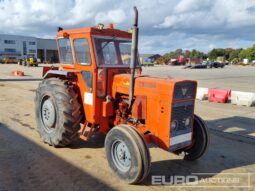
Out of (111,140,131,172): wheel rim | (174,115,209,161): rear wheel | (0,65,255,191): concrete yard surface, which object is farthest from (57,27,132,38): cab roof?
(0,65,255,191): concrete yard surface

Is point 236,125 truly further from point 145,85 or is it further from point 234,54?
point 234,54

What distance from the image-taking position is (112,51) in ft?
17.7

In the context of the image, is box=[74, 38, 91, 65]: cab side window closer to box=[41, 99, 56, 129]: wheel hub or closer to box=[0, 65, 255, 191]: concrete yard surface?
box=[41, 99, 56, 129]: wheel hub

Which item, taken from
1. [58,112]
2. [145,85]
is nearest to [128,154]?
[145,85]

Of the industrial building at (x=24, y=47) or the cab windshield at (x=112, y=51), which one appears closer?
the cab windshield at (x=112, y=51)

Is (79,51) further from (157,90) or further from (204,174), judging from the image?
(204,174)

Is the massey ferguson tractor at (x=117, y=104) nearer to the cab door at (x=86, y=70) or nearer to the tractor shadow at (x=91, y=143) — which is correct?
the cab door at (x=86, y=70)

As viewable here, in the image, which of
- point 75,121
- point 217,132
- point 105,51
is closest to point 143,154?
point 75,121

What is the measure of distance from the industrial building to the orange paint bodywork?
78.9 meters

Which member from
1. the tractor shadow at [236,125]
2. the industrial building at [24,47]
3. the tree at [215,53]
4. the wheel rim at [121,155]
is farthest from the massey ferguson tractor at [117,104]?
the tree at [215,53]

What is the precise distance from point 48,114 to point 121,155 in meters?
2.12

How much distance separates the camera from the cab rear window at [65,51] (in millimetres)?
5605

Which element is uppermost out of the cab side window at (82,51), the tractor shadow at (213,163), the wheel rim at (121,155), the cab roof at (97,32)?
the cab roof at (97,32)

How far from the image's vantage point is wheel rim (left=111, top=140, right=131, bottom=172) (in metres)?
4.29
